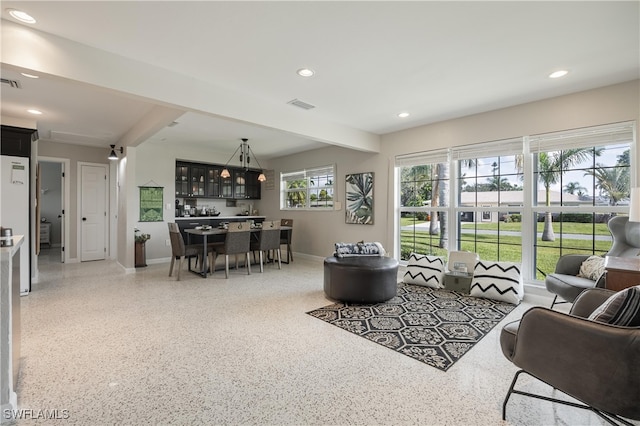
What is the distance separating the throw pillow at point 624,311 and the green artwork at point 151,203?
22.4 ft

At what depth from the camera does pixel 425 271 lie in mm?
4344

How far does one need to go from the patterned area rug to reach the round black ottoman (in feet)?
0.35

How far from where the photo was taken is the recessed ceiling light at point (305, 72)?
2898mm

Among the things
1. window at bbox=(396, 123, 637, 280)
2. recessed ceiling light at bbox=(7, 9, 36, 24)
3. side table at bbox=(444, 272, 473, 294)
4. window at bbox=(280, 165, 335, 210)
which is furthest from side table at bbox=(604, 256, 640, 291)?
window at bbox=(280, 165, 335, 210)

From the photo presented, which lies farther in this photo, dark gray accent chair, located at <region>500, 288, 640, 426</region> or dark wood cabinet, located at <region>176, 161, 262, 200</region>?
dark wood cabinet, located at <region>176, 161, 262, 200</region>

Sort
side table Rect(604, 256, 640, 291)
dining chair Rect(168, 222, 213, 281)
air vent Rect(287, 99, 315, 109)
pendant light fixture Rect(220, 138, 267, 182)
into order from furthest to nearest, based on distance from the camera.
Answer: pendant light fixture Rect(220, 138, 267, 182), dining chair Rect(168, 222, 213, 281), air vent Rect(287, 99, 315, 109), side table Rect(604, 256, 640, 291)

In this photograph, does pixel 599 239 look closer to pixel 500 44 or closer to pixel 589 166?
pixel 589 166

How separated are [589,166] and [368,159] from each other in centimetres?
314

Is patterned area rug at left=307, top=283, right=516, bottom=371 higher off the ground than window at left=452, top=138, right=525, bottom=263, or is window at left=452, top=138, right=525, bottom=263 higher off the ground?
window at left=452, top=138, right=525, bottom=263

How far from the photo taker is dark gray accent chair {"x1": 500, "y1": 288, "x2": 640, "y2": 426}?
125 cm

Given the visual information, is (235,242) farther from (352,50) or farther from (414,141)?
(352,50)

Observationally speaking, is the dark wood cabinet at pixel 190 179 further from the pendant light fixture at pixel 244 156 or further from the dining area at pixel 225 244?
the dining area at pixel 225 244

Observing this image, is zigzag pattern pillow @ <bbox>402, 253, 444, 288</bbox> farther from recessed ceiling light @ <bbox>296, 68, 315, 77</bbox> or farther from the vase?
the vase

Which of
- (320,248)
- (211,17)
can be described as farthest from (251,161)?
(211,17)
